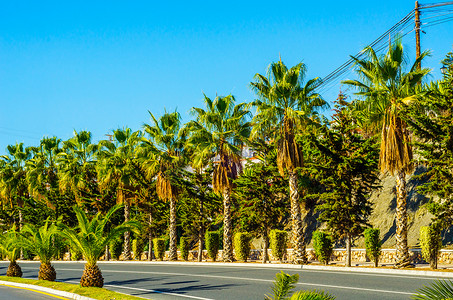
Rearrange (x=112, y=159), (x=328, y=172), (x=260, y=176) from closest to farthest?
(x=328, y=172) → (x=260, y=176) → (x=112, y=159)

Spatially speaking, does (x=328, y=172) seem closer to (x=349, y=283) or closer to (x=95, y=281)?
(x=349, y=283)

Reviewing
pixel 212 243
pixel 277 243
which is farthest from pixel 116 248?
pixel 277 243

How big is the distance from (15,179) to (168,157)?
30.3 meters

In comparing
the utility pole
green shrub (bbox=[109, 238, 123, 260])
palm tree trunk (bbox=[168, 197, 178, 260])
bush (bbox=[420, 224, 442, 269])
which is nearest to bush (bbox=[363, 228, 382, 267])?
bush (bbox=[420, 224, 442, 269])

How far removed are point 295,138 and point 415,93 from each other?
681 centimetres

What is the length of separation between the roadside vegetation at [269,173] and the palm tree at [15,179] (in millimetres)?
9082

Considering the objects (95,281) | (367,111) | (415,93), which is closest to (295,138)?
(367,111)

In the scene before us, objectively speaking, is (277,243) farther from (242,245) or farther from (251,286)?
(251,286)

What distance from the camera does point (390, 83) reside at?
71.3 ft

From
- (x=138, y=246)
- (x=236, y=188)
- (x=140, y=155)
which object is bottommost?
(x=138, y=246)

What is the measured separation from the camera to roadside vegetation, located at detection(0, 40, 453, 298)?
19.7m

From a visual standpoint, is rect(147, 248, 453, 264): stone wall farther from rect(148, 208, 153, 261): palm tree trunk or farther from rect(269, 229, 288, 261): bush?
rect(148, 208, 153, 261): palm tree trunk

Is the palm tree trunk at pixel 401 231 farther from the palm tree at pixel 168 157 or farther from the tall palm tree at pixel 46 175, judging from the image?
the tall palm tree at pixel 46 175

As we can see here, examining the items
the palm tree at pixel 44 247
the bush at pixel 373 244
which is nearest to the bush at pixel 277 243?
the bush at pixel 373 244
